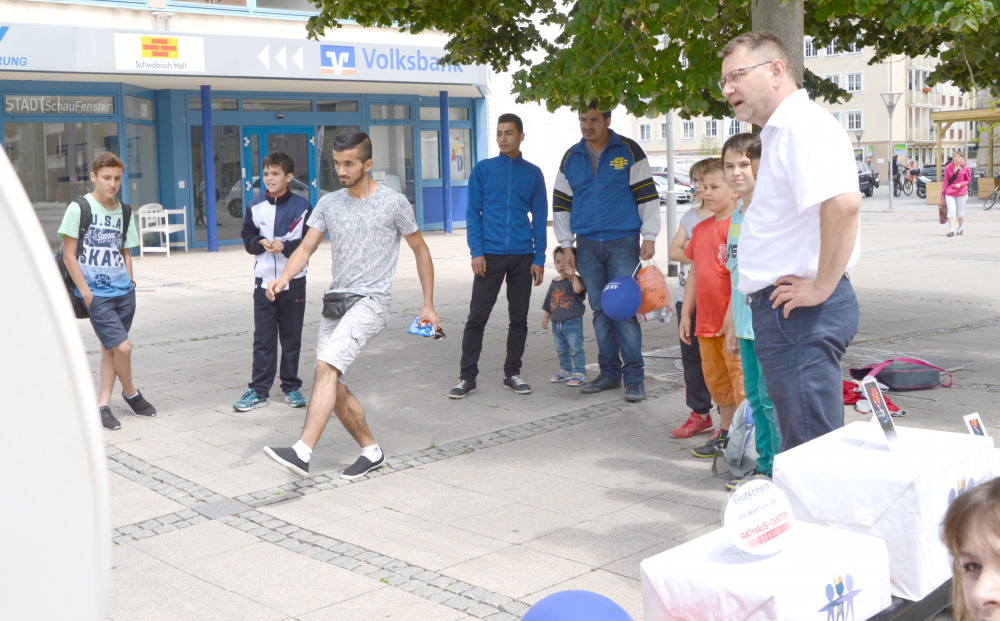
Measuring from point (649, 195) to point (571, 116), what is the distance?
20461 millimetres

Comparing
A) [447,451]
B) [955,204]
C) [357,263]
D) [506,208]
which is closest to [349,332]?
[357,263]

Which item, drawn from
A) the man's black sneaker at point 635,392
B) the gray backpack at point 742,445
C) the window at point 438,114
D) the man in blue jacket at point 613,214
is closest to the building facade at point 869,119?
the window at point 438,114

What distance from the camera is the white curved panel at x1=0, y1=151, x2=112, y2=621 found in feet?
2.60

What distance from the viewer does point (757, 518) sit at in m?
2.65

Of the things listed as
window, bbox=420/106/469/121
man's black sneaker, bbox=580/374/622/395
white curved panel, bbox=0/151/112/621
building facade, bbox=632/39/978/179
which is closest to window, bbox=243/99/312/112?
window, bbox=420/106/469/121

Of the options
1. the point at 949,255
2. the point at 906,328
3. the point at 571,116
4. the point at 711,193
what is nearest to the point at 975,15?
the point at 711,193

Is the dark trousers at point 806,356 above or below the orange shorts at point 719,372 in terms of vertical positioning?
above

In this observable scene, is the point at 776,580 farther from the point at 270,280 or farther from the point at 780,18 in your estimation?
the point at 270,280

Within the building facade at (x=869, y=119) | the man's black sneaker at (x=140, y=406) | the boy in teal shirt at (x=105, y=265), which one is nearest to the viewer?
the boy in teal shirt at (x=105, y=265)

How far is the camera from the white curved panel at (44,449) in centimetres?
79

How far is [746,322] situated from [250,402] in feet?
12.7

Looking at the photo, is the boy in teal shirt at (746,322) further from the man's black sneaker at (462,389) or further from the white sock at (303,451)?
the man's black sneaker at (462,389)

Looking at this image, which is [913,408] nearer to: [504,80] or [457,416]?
[457,416]

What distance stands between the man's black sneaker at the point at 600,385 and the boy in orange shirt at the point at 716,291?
184 centimetres
